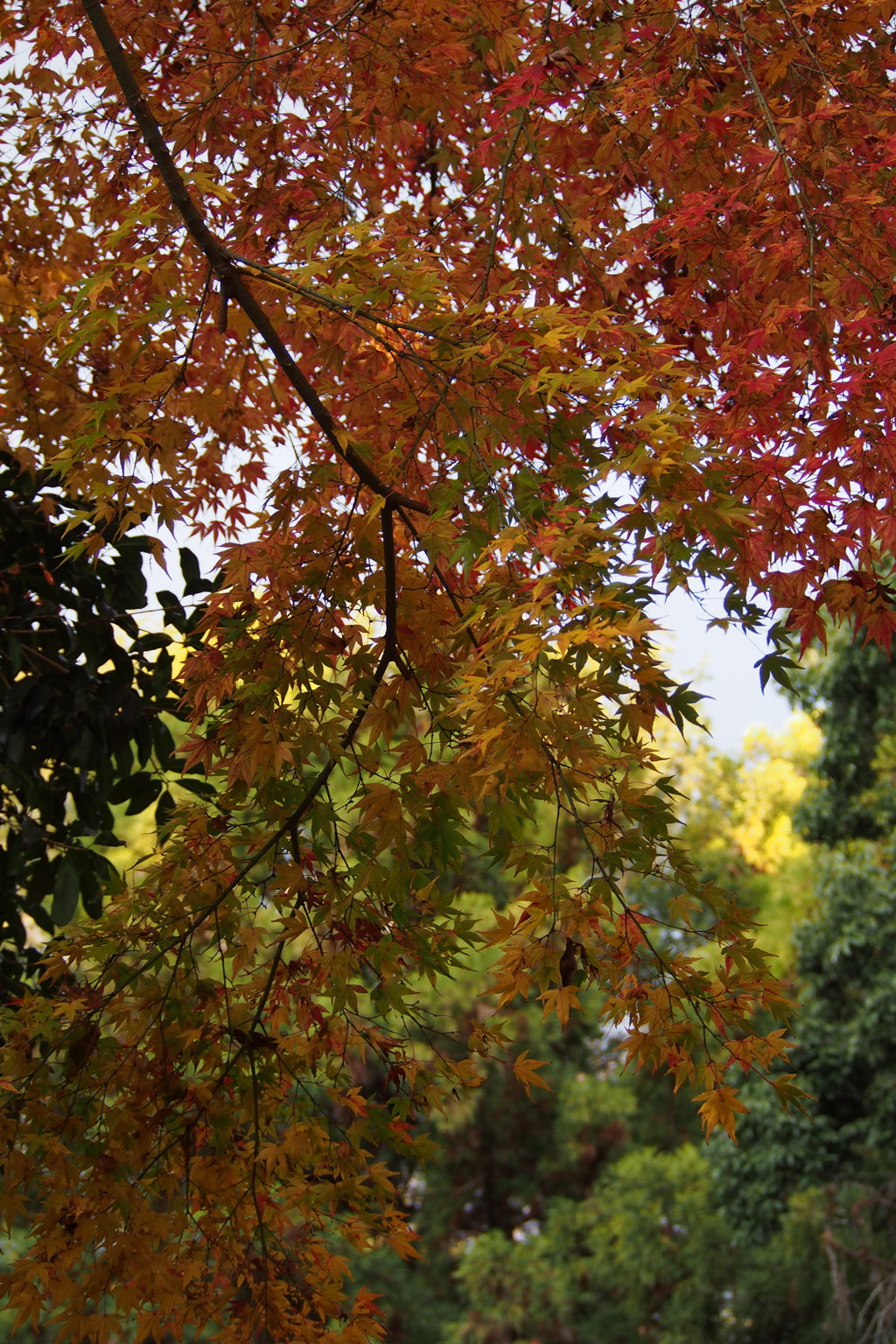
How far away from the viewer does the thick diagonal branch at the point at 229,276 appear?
76.6 inches

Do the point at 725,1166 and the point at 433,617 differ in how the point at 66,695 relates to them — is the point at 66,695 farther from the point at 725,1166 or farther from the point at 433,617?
the point at 725,1166

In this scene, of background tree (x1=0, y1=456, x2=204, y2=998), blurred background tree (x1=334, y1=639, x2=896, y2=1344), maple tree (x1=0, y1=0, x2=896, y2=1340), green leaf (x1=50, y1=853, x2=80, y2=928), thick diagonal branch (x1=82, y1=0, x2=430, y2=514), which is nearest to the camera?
maple tree (x1=0, y1=0, x2=896, y2=1340)

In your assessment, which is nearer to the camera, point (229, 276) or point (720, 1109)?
point (720, 1109)

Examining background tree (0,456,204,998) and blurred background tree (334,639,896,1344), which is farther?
blurred background tree (334,639,896,1344)

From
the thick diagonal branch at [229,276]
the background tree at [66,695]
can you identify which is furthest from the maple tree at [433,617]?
the background tree at [66,695]

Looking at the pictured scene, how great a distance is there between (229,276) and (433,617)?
0.71m

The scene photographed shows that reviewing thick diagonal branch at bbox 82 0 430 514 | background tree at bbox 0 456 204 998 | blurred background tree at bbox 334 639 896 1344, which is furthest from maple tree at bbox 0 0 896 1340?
blurred background tree at bbox 334 639 896 1344

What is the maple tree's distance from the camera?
163cm

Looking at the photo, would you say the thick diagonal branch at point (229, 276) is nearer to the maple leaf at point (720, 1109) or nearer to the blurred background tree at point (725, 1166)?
the maple leaf at point (720, 1109)

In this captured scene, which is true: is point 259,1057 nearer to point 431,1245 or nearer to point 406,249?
point 406,249

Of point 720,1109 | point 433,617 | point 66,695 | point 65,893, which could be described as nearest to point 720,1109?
point 720,1109

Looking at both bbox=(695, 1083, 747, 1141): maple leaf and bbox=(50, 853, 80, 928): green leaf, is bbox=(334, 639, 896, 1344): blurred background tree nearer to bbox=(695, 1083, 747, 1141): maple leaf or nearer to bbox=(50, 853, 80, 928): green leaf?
bbox=(50, 853, 80, 928): green leaf

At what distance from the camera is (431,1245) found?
945 centimetres

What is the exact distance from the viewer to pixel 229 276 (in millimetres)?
2127
